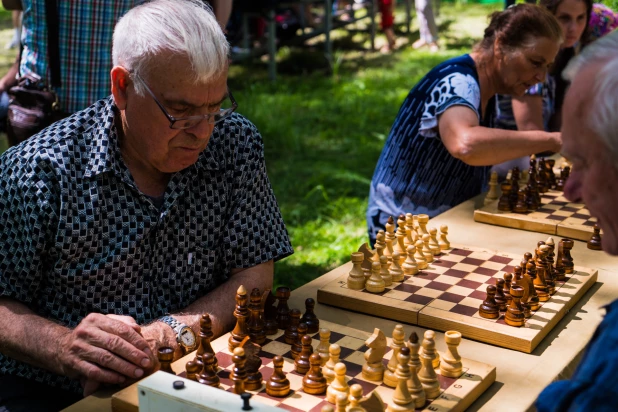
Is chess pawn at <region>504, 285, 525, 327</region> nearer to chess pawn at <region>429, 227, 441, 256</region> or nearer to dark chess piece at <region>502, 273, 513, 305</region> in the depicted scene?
dark chess piece at <region>502, 273, 513, 305</region>

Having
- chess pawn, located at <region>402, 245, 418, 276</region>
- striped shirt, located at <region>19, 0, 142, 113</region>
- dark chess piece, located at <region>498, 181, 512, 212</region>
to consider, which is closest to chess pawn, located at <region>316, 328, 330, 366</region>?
chess pawn, located at <region>402, 245, 418, 276</region>

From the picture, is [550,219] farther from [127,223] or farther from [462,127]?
[127,223]

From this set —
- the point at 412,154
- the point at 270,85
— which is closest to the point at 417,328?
the point at 412,154

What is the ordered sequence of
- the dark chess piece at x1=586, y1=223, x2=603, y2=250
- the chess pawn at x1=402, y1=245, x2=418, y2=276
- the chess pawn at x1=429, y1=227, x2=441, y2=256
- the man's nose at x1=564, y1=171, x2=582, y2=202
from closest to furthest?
the man's nose at x1=564, y1=171, x2=582, y2=202 < the chess pawn at x1=402, y1=245, x2=418, y2=276 < the chess pawn at x1=429, y1=227, x2=441, y2=256 < the dark chess piece at x1=586, y1=223, x2=603, y2=250

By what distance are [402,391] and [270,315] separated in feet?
1.87

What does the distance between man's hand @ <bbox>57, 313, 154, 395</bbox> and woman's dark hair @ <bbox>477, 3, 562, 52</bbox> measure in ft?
7.27

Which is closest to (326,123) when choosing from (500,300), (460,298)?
(460,298)

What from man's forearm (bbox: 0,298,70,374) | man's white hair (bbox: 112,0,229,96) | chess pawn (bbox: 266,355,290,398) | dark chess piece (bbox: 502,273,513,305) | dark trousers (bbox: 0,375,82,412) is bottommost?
dark trousers (bbox: 0,375,82,412)

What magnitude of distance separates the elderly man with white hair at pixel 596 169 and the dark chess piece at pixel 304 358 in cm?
58

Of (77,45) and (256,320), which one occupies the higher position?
(77,45)

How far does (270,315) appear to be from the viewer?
7.02ft

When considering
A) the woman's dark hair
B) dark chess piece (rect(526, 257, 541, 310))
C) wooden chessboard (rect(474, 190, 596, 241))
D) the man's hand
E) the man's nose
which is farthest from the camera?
the woman's dark hair

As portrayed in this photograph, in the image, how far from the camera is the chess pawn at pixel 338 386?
1.70 m

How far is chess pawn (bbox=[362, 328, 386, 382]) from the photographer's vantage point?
1.80 m
